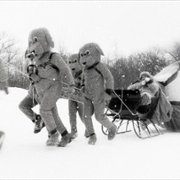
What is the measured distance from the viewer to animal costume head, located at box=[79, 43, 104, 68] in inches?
266

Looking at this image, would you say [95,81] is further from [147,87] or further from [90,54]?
[147,87]

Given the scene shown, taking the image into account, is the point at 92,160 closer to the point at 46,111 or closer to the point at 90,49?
the point at 46,111

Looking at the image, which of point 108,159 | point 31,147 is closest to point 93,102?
point 31,147

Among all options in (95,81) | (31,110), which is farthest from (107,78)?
(31,110)

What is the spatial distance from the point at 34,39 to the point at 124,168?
2.66 metres

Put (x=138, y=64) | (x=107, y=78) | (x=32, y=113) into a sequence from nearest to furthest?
(x=32, y=113), (x=107, y=78), (x=138, y=64)

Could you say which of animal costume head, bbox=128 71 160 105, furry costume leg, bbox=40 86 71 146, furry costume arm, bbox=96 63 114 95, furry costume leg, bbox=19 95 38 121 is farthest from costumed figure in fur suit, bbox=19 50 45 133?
animal costume head, bbox=128 71 160 105

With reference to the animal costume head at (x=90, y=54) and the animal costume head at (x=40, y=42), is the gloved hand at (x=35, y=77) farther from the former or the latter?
the animal costume head at (x=90, y=54)

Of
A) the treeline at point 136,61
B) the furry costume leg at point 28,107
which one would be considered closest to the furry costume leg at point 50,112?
the furry costume leg at point 28,107

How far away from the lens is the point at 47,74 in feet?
20.2

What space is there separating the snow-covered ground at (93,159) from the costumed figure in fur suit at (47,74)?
0.46 metres

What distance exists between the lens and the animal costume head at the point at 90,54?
6766 millimetres

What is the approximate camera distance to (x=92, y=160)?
16.7 feet

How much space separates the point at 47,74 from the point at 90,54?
0.96 meters
